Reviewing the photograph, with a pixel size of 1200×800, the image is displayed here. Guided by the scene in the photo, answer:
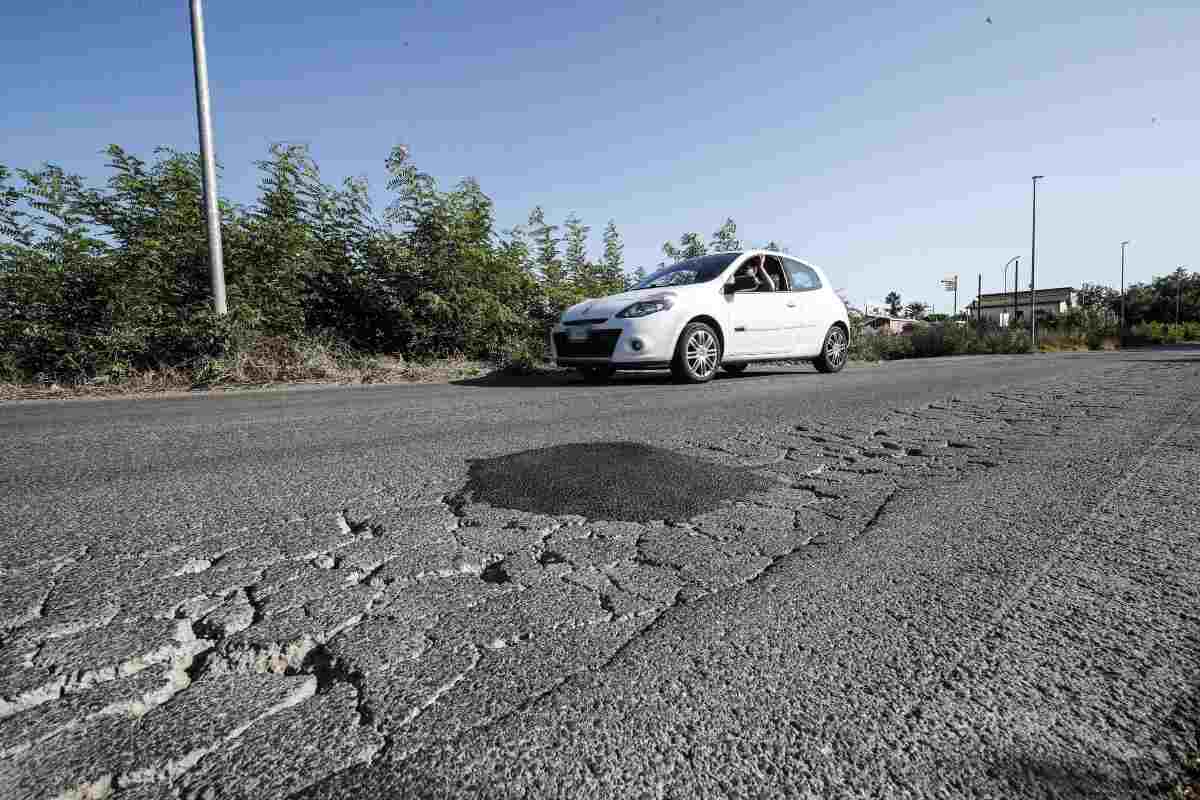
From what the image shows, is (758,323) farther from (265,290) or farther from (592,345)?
(265,290)

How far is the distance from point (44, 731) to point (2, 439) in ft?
12.6

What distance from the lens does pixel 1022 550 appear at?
6.02 feet

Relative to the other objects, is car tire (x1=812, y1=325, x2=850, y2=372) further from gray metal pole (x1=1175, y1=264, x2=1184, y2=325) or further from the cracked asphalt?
gray metal pole (x1=1175, y1=264, x2=1184, y2=325)

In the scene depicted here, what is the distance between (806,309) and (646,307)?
106 inches

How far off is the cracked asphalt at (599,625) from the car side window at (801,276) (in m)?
5.42

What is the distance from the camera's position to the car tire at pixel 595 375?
7381mm

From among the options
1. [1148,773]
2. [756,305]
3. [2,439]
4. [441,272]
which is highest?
[441,272]

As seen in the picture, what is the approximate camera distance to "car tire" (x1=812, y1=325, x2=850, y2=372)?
28.5 feet

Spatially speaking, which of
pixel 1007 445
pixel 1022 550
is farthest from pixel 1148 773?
pixel 1007 445

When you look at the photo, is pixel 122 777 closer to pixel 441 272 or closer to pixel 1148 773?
pixel 1148 773

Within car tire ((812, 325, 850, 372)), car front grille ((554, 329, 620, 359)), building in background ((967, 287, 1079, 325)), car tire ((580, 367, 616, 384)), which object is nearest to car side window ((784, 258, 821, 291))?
car tire ((812, 325, 850, 372))

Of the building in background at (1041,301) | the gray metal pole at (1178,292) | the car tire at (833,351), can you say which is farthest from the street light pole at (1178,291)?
the car tire at (833,351)

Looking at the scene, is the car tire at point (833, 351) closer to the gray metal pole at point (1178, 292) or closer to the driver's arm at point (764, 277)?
the driver's arm at point (764, 277)

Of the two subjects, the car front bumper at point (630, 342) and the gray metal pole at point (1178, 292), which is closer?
the car front bumper at point (630, 342)
